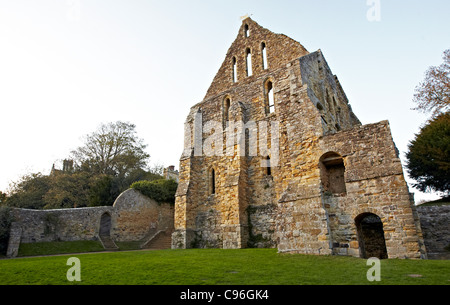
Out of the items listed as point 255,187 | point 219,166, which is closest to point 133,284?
point 255,187

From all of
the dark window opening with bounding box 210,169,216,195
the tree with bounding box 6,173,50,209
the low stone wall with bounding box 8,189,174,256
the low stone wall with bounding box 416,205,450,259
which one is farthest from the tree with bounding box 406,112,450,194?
the tree with bounding box 6,173,50,209

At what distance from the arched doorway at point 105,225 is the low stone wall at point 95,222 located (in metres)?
0.07

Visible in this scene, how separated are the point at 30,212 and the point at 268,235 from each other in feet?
47.0

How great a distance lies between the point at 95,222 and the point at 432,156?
2284 centimetres

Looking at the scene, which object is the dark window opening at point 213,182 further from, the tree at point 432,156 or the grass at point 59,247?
the tree at point 432,156

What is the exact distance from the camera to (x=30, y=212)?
54.0ft

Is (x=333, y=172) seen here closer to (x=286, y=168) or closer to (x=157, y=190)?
(x=286, y=168)

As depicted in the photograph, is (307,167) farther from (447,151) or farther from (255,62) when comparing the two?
(447,151)

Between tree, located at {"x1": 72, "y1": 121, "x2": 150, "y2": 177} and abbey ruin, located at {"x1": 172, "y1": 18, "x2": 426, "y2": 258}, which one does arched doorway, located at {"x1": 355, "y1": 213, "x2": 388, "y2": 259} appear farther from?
tree, located at {"x1": 72, "y1": 121, "x2": 150, "y2": 177}

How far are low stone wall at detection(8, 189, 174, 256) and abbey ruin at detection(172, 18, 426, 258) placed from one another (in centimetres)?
571

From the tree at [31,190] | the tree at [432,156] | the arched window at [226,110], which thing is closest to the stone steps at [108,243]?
the tree at [31,190]

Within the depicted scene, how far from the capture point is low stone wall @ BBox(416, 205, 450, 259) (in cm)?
1259

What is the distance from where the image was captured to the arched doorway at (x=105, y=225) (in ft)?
60.5

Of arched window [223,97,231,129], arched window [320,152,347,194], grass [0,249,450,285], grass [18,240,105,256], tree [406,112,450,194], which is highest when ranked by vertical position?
arched window [223,97,231,129]
